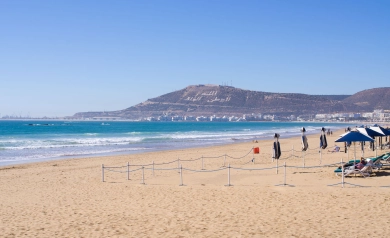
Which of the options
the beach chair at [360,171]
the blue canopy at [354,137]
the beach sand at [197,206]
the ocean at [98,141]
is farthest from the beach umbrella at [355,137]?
the ocean at [98,141]

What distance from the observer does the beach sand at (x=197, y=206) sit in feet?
28.5

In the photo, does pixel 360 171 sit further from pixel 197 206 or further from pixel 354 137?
pixel 197 206

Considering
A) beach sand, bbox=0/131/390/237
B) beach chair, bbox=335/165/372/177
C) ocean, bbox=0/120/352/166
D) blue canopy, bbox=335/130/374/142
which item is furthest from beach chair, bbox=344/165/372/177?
ocean, bbox=0/120/352/166

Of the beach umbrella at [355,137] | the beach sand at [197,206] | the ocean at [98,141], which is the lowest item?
the ocean at [98,141]

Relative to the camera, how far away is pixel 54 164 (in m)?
22.9

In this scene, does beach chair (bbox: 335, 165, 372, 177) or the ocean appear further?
the ocean

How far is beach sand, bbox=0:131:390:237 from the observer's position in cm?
869

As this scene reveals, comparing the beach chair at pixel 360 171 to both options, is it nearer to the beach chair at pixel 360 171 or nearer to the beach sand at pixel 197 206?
the beach chair at pixel 360 171

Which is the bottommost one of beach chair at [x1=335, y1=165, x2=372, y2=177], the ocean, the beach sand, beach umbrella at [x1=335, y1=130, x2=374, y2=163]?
the ocean

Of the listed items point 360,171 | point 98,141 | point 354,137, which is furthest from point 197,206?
point 98,141

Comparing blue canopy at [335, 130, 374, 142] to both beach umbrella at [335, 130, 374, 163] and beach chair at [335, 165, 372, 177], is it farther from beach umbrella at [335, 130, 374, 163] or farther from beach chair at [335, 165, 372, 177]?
beach chair at [335, 165, 372, 177]

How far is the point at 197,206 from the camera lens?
36.0 feet

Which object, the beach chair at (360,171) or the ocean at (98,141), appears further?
the ocean at (98,141)

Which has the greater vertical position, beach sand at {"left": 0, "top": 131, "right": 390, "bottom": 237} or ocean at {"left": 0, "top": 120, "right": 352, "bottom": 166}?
beach sand at {"left": 0, "top": 131, "right": 390, "bottom": 237}
